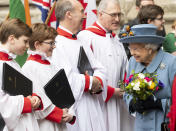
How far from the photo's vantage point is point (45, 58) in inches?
205

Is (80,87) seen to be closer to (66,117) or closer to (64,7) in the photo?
(66,117)

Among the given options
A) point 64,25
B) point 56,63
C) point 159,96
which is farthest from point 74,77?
point 159,96

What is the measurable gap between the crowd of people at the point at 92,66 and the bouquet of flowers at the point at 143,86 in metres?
0.06

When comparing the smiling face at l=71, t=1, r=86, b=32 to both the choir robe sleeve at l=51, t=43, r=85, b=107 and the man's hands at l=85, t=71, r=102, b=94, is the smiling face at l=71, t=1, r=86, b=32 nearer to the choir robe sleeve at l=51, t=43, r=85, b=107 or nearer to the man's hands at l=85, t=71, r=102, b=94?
the choir robe sleeve at l=51, t=43, r=85, b=107

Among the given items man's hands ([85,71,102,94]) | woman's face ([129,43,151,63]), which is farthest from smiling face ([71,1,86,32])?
woman's face ([129,43,151,63])

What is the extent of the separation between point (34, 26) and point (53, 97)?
33.7 inches

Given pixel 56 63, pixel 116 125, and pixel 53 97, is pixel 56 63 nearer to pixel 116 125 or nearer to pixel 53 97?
pixel 53 97

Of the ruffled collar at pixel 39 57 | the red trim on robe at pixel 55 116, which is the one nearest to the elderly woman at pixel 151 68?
the red trim on robe at pixel 55 116

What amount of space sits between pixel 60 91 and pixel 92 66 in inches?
38.5

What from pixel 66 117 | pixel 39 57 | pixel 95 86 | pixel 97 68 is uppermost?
pixel 39 57

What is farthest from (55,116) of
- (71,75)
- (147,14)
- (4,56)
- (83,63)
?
(147,14)

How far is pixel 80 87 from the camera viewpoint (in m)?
5.74

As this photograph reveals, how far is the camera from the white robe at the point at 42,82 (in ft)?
16.5

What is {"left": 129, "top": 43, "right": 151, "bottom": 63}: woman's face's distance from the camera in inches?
201
